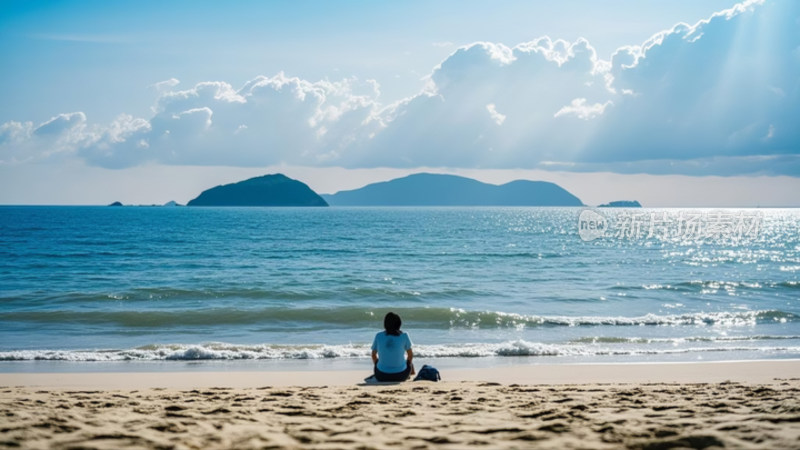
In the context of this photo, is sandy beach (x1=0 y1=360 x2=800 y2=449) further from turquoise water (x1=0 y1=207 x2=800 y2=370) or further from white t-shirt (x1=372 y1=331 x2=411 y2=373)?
turquoise water (x1=0 y1=207 x2=800 y2=370)

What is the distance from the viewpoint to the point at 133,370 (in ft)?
41.7

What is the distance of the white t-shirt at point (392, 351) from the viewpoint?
10094 mm

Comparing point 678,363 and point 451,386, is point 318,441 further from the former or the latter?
point 678,363

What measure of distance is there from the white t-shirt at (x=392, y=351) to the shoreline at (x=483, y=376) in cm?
99

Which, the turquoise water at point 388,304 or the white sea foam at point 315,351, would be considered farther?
the turquoise water at point 388,304

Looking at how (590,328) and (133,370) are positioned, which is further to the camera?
(590,328)

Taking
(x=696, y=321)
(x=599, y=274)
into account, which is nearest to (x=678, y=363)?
(x=696, y=321)

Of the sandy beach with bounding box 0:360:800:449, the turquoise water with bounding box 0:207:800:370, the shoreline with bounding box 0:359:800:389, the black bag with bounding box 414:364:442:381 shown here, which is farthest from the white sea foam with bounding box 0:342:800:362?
the black bag with bounding box 414:364:442:381

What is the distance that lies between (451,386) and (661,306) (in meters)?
16.9

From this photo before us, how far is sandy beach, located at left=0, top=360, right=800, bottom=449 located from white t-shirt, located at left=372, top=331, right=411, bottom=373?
65 cm

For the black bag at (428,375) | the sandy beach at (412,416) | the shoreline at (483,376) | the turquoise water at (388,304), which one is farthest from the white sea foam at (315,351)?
the black bag at (428,375)

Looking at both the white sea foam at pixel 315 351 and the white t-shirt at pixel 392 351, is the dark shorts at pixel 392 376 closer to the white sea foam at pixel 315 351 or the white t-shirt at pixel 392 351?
the white t-shirt at pixel 392 351

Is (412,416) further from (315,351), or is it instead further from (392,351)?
(315,351)

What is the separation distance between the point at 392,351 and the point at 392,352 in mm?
16
